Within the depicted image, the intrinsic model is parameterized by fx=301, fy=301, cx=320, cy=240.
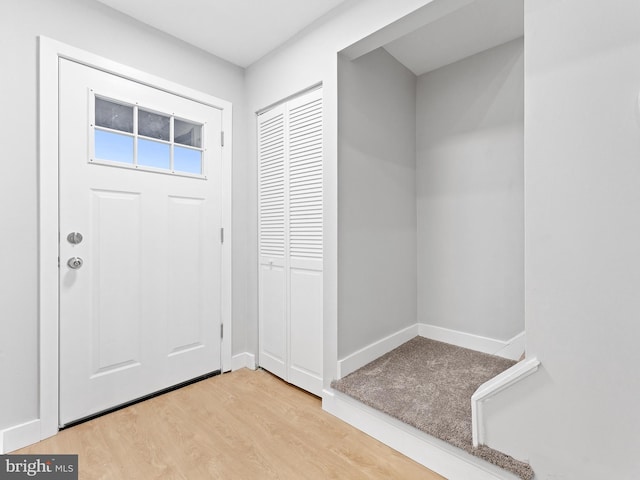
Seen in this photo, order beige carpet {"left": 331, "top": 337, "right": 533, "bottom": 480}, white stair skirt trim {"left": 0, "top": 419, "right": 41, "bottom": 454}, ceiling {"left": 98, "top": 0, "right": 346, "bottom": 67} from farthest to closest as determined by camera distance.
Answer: ceiling {"left": 98, "top": 0, "right": 346, "bottom": 67} → white stair skirt trim {"left": 0, "top": 419, "right": 41, "bottom": 454} → beige carpet {"left": 331, "top": 337, "right": 533, "bottom": 480}

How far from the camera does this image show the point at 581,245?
42.7 inches

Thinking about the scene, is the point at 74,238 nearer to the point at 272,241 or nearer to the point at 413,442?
the point at 272,241

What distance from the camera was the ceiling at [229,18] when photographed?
5.83 feet

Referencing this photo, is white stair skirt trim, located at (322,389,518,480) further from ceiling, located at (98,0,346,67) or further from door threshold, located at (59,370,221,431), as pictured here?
ceiling, located at (98,0,346,67)

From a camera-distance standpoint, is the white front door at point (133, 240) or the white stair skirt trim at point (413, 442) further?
the white front door at point (133, 240)

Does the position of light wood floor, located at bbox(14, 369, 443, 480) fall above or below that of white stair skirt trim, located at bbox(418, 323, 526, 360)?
below

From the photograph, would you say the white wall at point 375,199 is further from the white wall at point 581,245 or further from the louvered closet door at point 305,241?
the white wall at point 581,245

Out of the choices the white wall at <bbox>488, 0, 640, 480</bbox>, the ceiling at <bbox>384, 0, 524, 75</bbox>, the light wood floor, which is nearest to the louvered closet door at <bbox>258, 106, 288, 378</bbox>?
the light wood floor

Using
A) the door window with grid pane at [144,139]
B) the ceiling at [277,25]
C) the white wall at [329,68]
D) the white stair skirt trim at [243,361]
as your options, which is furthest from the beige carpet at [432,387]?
the ceiling at [277,25]

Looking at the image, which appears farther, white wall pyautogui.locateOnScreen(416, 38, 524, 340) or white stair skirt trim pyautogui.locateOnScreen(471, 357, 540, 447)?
white wall pyautogui.locateOnScreen(416, 38, 524, 340)

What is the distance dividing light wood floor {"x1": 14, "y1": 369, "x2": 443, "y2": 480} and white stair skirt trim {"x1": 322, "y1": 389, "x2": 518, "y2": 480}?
40 millimetres

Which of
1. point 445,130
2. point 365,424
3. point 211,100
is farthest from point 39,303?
point 445,130

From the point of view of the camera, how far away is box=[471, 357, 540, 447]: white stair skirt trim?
3.82ft

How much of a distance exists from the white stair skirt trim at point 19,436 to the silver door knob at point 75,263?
786 mm
